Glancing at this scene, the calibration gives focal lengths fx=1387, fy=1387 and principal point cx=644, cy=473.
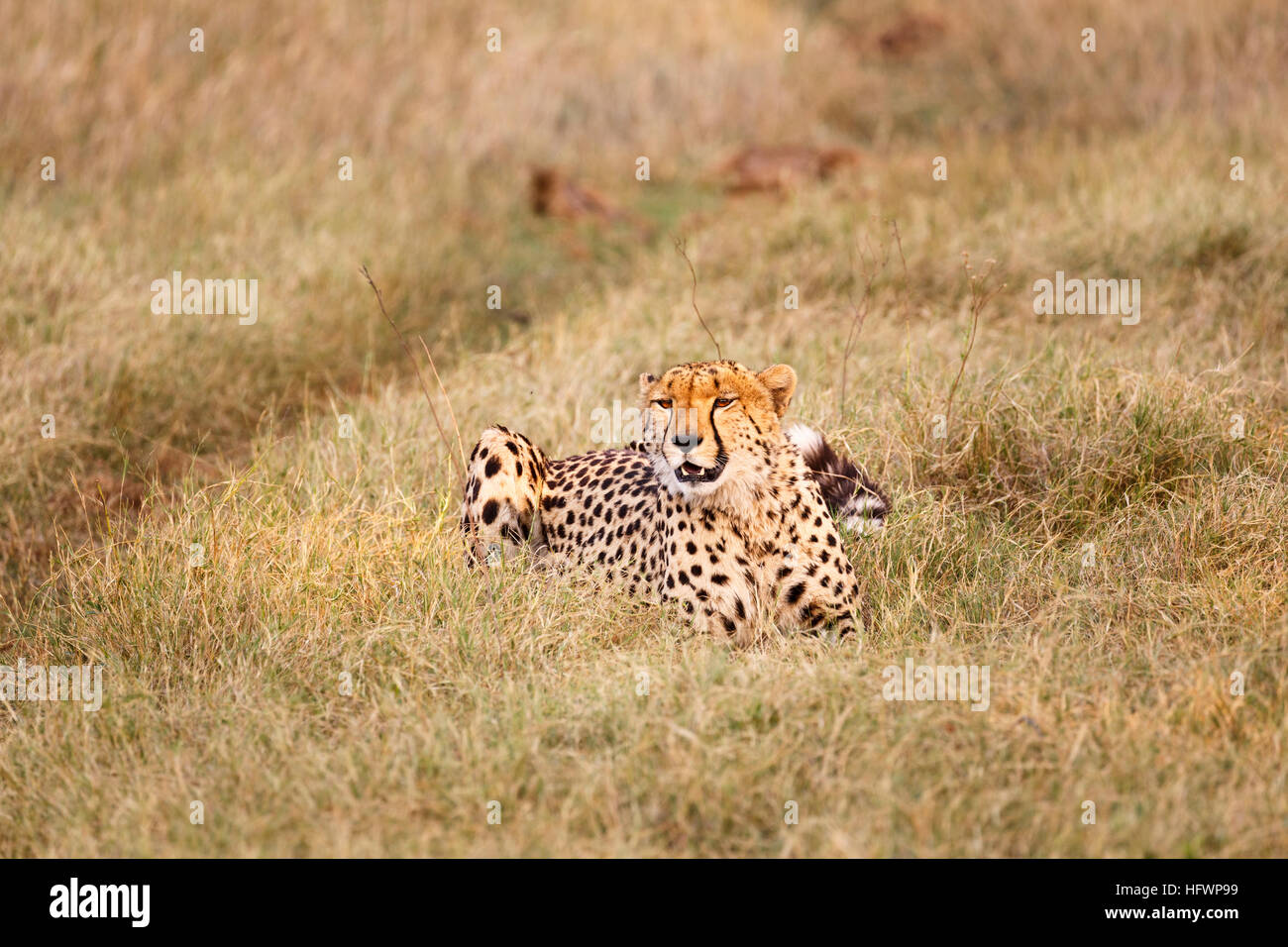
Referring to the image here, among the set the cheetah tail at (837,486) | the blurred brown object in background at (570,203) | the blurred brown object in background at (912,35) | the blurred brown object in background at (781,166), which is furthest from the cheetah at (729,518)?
the blurred brown object in background at (912,35)

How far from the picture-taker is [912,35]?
1195cm

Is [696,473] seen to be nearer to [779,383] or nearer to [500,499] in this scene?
[779,383]

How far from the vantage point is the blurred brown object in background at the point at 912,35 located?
11797mm

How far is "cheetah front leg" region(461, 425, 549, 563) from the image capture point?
166 inches

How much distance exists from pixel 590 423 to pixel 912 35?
26.3 ft

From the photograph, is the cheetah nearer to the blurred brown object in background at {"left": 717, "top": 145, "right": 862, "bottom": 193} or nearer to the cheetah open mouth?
the cheetah open mouth

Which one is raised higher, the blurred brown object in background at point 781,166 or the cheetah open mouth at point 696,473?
the blurred brown object in background at point 781,166

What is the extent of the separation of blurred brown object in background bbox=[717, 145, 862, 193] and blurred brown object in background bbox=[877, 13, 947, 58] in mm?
3175

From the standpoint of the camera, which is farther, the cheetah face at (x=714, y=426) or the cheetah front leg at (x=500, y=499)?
the cheetah front leg at (x=500, y=499)

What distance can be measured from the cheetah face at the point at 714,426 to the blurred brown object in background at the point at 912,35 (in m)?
9.02

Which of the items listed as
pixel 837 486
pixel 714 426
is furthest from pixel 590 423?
pixel 714 426

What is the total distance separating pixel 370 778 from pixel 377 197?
5694 mm

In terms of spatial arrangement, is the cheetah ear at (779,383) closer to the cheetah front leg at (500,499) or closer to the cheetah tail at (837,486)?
the cheetah tail at (837,486)
